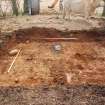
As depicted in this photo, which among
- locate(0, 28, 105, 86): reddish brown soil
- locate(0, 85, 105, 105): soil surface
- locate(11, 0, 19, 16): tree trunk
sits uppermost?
locate(11, 0, 19, 16): tree trunk

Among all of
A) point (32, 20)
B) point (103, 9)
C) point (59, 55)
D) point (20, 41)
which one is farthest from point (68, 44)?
point (103, 9)

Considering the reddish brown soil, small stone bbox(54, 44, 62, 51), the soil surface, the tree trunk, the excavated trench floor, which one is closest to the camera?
the soil surface

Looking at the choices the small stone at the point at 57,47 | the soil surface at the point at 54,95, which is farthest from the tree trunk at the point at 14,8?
the soil surface at the point at 54,95

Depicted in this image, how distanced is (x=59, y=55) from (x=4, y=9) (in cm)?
318

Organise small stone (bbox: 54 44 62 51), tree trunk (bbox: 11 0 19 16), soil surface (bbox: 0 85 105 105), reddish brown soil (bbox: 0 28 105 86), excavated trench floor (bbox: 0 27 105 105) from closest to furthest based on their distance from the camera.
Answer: soil surface (bbox: 0 85 105 105), excavated trench floor (bbox: 0 27 105 105), reddish brown soil (bbox: 0 28 105 86), small stone (bbox: 54 44 62 51), tree trunk (bbox: 11 0 19 16)

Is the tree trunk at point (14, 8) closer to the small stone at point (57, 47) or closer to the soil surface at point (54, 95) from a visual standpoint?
the small stone at point (57, 47)

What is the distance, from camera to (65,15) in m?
9.10

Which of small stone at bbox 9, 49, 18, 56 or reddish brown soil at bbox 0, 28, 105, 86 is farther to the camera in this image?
small stone at bbox 9, 49, 18, 56

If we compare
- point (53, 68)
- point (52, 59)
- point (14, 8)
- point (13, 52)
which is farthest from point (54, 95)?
point (14, 8)

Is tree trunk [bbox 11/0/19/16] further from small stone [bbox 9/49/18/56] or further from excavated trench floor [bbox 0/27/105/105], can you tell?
small stone [bbox 9/49/18/56]

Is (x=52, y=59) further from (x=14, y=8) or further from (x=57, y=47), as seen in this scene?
(x=14, y=8)

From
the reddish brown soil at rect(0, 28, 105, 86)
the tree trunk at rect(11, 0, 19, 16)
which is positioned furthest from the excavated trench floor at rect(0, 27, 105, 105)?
the tree trunk at rect(11, 0, 19, 16)

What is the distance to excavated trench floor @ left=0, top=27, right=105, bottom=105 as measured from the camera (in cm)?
502

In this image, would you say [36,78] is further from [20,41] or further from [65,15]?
[65,15]
